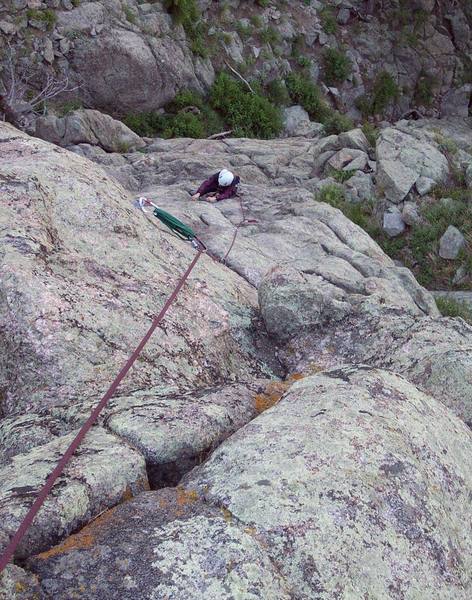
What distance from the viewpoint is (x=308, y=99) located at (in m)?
24.9

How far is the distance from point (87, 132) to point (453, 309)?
10.5 m

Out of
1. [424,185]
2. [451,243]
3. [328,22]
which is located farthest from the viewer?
[328,22]

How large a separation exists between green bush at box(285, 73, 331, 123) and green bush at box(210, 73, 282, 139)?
1.97 metres

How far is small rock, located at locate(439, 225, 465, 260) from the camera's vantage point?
1334cm

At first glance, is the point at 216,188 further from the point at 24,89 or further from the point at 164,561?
the point at 164,561

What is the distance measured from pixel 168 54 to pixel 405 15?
1264 centimetres

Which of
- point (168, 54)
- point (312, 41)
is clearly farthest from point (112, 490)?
point (312, 41)

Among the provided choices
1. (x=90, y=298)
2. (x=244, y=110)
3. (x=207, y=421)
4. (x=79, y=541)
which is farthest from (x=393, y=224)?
(x=79, y=541)

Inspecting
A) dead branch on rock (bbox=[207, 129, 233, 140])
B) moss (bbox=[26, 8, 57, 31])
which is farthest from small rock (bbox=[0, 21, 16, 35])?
dead branch on rock (bbox=[207, 129, 233, 140])

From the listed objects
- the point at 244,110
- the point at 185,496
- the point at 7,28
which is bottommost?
the point at 244,110

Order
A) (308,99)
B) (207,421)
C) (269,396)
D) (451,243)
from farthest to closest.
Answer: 1. (308,99)
2. (451,243)
3. (269,396)
4. (207,421)

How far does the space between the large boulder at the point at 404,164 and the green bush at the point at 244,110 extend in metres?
8.00

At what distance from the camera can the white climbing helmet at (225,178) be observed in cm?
1170

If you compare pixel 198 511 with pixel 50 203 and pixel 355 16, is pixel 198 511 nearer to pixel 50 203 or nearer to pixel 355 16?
pixel 50 203
